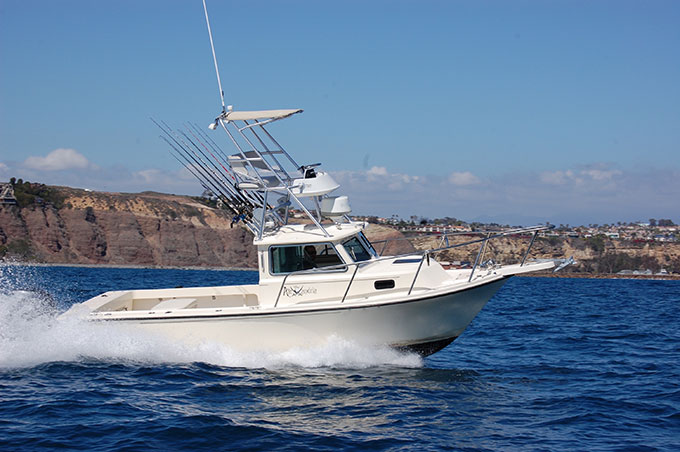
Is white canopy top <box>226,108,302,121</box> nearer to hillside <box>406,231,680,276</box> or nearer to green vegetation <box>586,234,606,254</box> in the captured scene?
hillside <box>406,231,680,276</box>

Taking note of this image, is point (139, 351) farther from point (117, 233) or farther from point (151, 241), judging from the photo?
point (151, 241)

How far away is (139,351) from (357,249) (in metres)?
4.33

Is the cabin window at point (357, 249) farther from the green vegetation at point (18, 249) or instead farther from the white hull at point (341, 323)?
the green vegetation at point (18, 249)

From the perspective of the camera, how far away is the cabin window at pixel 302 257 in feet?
38.8

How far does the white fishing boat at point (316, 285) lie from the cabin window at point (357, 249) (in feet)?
0.08

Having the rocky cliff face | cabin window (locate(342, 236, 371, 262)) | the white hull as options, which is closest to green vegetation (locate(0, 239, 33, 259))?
the rocky cliff face

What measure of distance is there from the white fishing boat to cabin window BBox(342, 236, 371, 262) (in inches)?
1.0

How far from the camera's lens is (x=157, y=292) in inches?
551

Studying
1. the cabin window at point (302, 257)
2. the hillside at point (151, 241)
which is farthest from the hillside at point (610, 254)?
the cabin window at point (302, 257)

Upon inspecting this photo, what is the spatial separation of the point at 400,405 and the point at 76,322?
19.5 feet

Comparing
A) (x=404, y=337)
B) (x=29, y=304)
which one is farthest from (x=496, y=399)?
(x=29, y=304)

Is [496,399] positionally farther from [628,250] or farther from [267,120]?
[628,250]

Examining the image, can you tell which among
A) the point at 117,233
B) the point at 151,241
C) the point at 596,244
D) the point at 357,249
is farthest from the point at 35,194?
the point at 357,249

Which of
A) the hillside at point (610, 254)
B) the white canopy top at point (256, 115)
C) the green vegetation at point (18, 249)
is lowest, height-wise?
the hillside at point (610, 254)
